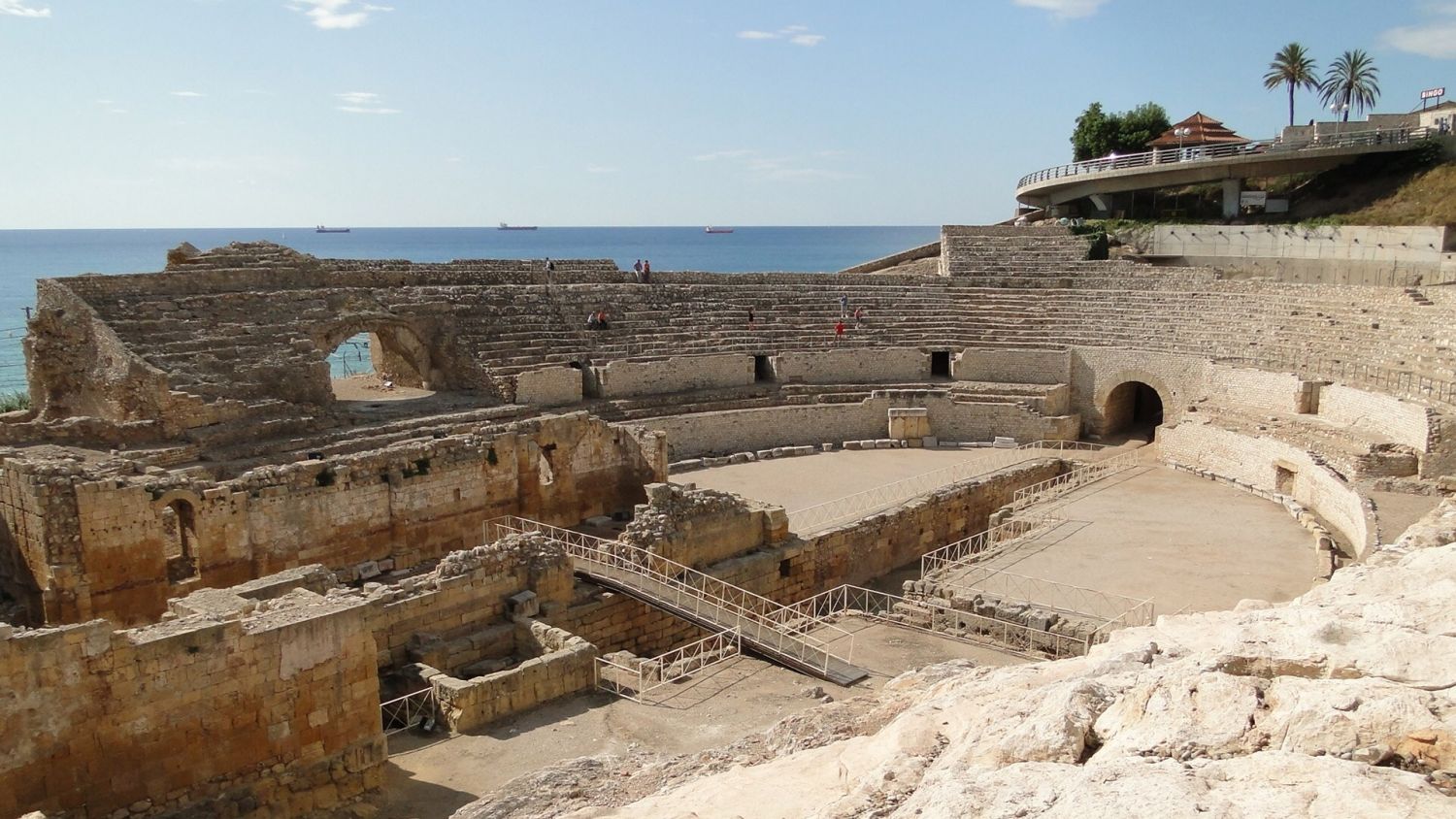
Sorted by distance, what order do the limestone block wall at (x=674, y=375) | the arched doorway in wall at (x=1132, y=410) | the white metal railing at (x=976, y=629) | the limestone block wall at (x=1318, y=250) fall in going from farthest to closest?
the limestone block wall at (x=1318, y=250), the arched doorway in wall at (x=1132, y=410), the limestone block wall at (x=674, y=375), the white metal railing at (x=976, y=629)

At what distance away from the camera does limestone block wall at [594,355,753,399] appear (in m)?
23.8

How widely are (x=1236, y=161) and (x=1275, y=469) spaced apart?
1949 centimetres

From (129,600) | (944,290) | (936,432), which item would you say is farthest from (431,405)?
(944,290)

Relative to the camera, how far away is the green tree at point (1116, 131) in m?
45.0

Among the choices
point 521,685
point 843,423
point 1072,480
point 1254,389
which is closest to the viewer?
point 521,685

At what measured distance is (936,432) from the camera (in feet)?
84.4

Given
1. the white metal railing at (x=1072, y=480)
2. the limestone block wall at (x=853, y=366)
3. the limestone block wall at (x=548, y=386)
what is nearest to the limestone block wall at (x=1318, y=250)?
the white metal railing at (x=1072, y=480)

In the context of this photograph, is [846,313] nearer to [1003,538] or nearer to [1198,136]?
[1003,538]

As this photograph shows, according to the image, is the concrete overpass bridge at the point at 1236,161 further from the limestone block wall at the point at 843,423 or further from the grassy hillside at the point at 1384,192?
the limestone block wall at the point at 843,423

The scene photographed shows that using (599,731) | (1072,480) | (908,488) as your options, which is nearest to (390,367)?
(908,488)

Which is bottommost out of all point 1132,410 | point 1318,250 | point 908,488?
point 908,488

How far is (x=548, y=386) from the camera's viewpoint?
2277 centimetres

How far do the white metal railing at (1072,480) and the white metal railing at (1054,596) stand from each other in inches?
188

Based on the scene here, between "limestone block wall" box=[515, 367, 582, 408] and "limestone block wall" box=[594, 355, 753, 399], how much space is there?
0.78 metres
